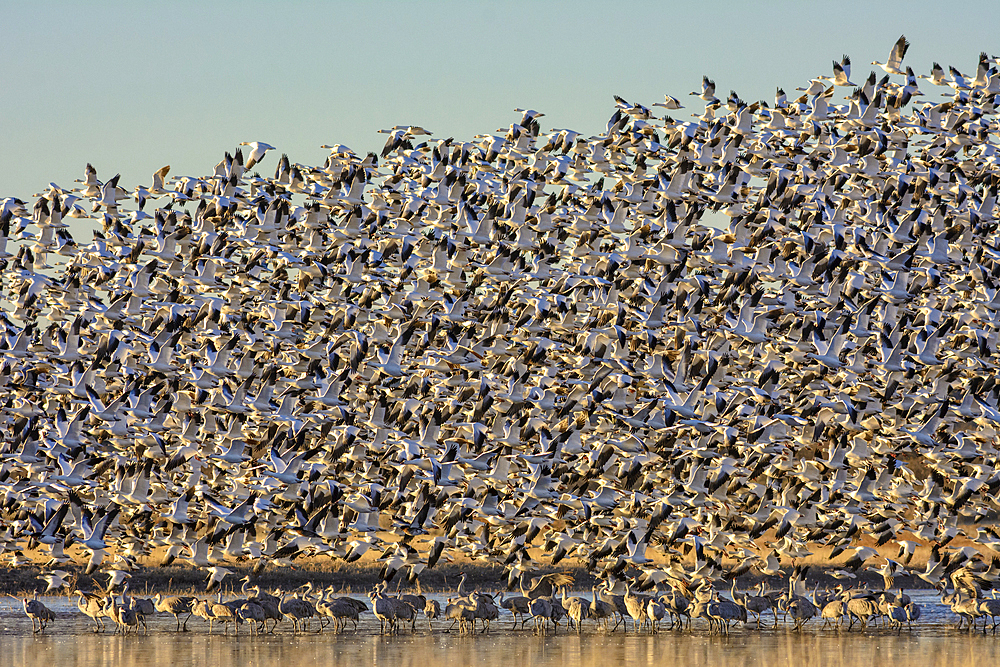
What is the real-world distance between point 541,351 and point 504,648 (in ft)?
68.8

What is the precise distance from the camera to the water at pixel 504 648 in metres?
29.3

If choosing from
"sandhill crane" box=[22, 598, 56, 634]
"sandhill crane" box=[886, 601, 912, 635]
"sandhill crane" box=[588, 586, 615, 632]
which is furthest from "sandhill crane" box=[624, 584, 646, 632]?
"sandhill crane" box=[22, 598, 56, 634]

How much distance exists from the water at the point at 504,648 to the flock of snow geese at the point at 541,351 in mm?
7238

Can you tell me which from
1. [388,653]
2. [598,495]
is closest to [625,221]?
[598,495]

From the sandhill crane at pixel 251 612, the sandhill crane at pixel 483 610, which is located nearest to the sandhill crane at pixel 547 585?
the sandhill crane at pixel 483 610

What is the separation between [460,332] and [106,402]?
→ 14.4 m

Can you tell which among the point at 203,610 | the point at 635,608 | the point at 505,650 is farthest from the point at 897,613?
the point at 203,610

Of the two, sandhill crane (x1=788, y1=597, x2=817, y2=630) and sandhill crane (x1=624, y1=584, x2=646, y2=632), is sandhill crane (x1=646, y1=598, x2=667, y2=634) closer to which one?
sandhill crane (x1=624, y1=584, x2=646, y2=632)

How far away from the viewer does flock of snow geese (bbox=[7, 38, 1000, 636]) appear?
47344mm

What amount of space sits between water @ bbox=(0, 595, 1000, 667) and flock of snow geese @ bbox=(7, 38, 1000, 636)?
7238mm

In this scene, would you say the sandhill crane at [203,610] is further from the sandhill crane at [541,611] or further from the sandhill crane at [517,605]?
the sandhill crane at [541,611]

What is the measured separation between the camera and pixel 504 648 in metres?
32.4

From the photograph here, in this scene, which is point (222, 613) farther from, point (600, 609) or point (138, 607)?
point (600, 609)

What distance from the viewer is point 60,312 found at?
57.7m
